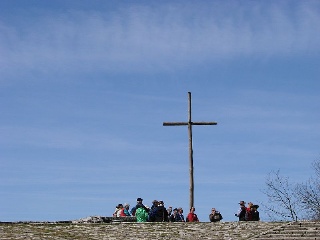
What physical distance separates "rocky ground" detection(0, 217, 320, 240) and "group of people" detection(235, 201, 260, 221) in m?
2.26

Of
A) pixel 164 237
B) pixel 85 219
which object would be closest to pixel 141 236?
pixel 164 237

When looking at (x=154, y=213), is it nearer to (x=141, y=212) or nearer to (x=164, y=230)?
(x=141, y=212)

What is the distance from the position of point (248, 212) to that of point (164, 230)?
5.34m

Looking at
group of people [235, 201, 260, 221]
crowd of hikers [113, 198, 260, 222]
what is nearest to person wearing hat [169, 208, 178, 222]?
crowd of hikers [113, 198, 260, 222]

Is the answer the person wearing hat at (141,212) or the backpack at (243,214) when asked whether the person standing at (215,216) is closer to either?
the backpack at (243,214)

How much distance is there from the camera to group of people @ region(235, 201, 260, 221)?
32562 mm

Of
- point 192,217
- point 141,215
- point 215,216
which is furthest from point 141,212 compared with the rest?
point 215,216

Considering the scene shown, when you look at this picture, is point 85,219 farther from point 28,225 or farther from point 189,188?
point 189,188

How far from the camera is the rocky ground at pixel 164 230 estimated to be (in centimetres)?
2723

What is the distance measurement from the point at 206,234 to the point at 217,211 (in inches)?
250

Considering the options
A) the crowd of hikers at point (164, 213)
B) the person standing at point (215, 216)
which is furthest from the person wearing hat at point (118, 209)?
the person standing at point (215, 216)

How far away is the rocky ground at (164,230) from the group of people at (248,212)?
7.40ft

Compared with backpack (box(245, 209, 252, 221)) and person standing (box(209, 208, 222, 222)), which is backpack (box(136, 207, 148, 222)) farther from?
backpack (box(245, 209, 252, 221))

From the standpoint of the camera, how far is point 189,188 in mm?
39500
